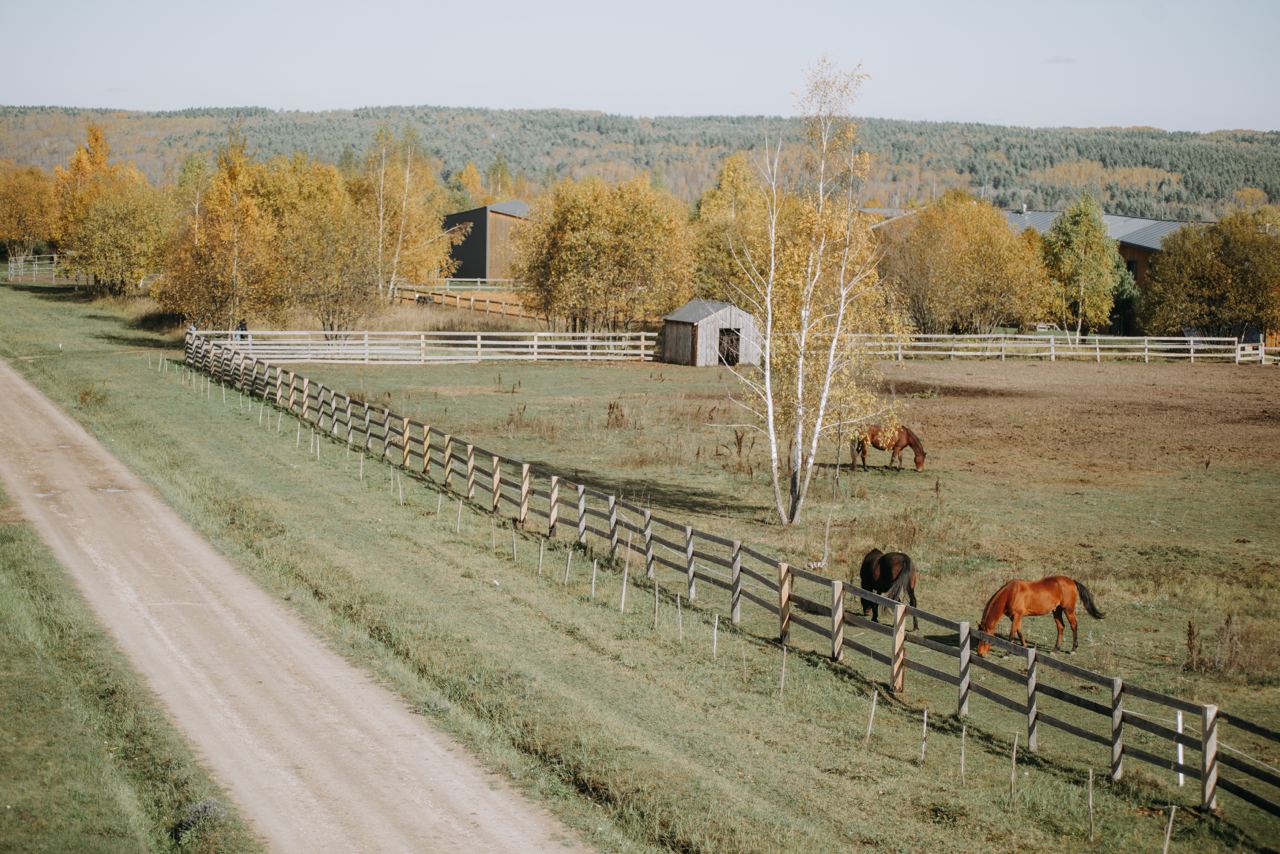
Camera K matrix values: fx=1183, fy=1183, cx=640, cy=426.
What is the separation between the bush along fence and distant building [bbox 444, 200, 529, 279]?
68646 millimetres

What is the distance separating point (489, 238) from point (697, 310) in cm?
4474

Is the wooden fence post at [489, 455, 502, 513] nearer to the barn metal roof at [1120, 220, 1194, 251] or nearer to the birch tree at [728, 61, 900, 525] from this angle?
the birch tree at [728, 61, 900, 525]

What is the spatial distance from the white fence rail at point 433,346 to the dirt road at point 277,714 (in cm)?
3090

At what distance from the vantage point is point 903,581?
1698 cm

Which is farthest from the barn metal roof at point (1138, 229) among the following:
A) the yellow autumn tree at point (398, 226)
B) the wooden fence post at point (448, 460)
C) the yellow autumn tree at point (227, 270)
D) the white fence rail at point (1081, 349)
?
the wooden fence post at point (448, 460)

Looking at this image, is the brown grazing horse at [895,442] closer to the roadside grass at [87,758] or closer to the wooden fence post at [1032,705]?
the wooden fence post at [1032,705]

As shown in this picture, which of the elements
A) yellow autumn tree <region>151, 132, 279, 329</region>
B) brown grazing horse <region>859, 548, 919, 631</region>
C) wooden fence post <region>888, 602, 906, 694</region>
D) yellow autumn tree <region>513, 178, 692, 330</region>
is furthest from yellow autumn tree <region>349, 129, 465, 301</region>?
wooden fence post <region>888, 602, 906, 694</region>

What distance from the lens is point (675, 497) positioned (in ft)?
86.3

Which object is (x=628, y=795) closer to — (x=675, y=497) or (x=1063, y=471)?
(x=675, y=497)

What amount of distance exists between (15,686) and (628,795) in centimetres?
743

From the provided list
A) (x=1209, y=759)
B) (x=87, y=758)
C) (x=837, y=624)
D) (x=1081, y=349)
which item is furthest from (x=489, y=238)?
(x=1209, y=759)

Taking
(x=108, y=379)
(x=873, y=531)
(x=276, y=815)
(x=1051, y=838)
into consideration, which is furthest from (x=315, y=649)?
(x=108, y=379)

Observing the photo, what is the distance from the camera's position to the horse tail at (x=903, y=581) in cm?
1691

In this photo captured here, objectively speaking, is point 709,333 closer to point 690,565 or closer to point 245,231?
point 245,231
